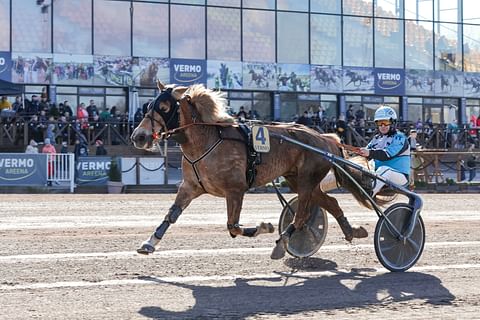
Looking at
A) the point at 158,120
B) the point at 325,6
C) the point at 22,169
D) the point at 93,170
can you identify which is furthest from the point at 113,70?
the point at 158,120

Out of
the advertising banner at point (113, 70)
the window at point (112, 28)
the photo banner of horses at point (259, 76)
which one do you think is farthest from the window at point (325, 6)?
the advertising banner at point (113, 70)

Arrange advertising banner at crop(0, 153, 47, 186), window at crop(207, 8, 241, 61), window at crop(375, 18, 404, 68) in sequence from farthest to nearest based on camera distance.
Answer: window at crop(375, 18, 404, 68), window at crop(207, 8, 241, 61), advertising banner at crop(0, 153, 47, 186)

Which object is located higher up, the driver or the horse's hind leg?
the driver

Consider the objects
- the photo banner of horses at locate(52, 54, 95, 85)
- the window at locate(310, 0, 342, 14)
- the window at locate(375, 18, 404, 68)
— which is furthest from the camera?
the window at locate(375, 18, 404, 68)

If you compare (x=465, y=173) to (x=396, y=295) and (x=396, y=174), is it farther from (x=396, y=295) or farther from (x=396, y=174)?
(x=396, y=295)

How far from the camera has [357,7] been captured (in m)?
38.4

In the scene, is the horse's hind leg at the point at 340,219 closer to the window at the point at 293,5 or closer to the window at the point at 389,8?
the window at the point at 293,5

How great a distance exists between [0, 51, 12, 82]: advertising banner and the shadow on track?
2505cm

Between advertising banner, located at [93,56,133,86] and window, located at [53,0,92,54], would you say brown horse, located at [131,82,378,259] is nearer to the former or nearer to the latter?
advertising banner, located at [93,56,133,86]

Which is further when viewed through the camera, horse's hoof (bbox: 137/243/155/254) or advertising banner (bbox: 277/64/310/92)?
advertising banner (bbox: 277/64/310/92)

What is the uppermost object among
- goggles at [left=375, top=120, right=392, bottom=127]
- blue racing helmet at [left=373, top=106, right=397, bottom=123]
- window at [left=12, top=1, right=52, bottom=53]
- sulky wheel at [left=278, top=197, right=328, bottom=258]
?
window at [left=12, top=1, right=52, bottom=53]

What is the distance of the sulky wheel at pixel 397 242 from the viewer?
26.7 feet

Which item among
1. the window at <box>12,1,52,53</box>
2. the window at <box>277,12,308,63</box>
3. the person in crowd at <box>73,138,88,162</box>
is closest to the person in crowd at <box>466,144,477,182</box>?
the window at <box>277,12,308,63</box>

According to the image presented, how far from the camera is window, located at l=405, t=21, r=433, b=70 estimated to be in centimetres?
3962
